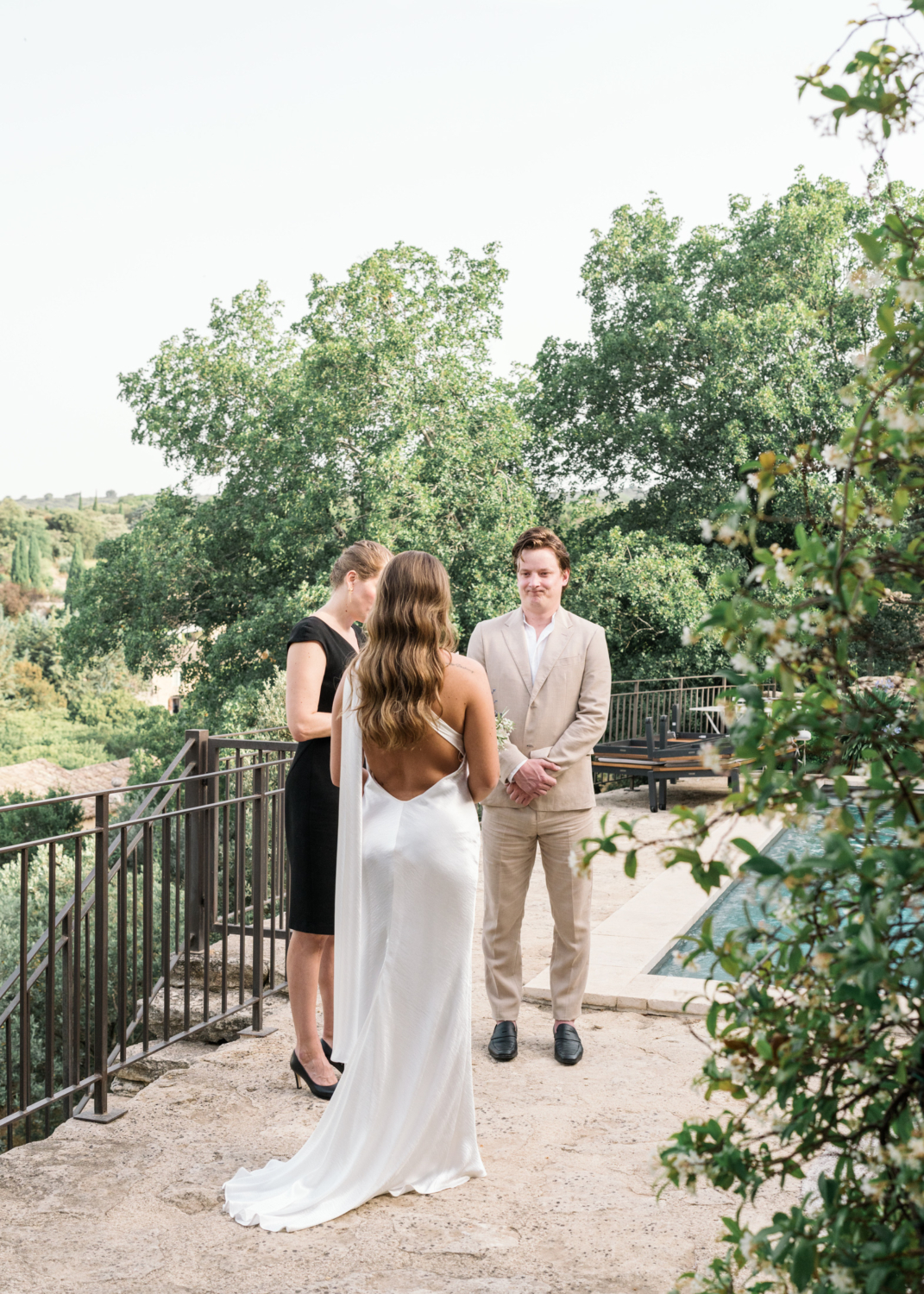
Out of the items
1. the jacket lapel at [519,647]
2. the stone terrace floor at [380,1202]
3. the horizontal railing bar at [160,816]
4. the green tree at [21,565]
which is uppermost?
the green tree at [21,565]

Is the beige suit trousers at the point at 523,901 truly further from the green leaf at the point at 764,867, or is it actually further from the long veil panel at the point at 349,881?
the green leaf at the point at 764,867

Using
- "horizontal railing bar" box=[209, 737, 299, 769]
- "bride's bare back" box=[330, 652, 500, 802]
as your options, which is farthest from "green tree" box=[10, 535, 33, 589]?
"bride's bare back" box=[330, 652, 500, 802]

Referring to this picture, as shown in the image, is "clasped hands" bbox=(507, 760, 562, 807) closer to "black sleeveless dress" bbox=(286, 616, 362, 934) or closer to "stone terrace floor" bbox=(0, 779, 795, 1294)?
"black sleeveless dress" bbox=(286, 616, 362, 934)

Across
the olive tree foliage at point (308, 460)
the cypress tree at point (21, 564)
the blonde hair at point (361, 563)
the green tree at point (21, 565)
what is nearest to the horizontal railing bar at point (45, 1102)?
the blonde hair at point (361, 563)

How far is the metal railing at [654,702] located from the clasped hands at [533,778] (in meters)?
9.87

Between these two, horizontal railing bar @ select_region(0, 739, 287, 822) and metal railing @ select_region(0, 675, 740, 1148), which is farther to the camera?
metal railing @ select_region(0, 675, 740, 1148)

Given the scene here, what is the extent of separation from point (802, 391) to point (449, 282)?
652 centimetres

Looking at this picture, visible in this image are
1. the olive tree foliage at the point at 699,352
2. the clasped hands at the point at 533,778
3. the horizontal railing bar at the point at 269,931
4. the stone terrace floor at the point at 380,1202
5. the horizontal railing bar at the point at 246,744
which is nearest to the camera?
the stone terrace floor at the point at 380,1202

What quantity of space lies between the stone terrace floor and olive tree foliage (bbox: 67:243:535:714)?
12.7m

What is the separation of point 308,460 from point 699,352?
7.23 metres

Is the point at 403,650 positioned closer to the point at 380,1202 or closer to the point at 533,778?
the point at 533,778

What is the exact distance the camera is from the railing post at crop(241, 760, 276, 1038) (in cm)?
424

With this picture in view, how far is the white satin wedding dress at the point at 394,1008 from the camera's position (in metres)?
2.81

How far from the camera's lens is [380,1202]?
9.18ft
